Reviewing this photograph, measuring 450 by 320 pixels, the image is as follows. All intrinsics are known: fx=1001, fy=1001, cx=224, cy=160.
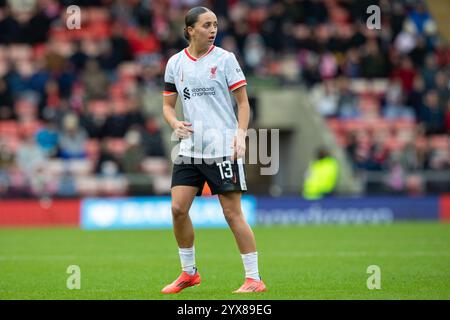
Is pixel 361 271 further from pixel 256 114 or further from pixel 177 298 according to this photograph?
pixel 256 114

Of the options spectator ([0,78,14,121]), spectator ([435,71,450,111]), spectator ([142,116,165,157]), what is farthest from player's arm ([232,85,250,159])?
spectator ([435,71,450,111])

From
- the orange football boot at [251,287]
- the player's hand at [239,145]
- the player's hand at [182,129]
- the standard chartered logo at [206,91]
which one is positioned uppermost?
the standard chartered logo at [206,91]

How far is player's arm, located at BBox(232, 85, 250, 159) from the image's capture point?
30.1 ft

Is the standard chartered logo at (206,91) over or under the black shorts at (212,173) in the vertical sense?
over

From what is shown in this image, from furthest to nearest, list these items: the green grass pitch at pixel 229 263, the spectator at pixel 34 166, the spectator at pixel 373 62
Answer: the spectator at pixel 373 62, the spectator at pixel 34 166, the green grass pitch at pixel 229 263

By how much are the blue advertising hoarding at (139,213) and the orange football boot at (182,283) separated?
44.8 feet

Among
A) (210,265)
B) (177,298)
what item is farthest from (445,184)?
(177,298)

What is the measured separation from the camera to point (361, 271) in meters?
11.5

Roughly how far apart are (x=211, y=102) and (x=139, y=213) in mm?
14549

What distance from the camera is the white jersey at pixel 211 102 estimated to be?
368 inches

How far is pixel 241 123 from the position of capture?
30.3 ft

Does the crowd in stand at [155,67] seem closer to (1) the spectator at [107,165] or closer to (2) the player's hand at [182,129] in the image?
(1) the spectator at [107,165]

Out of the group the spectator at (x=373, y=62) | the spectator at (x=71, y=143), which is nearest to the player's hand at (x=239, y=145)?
the spectator at (x=71, y=143)

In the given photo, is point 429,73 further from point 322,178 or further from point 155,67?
point 155,67
